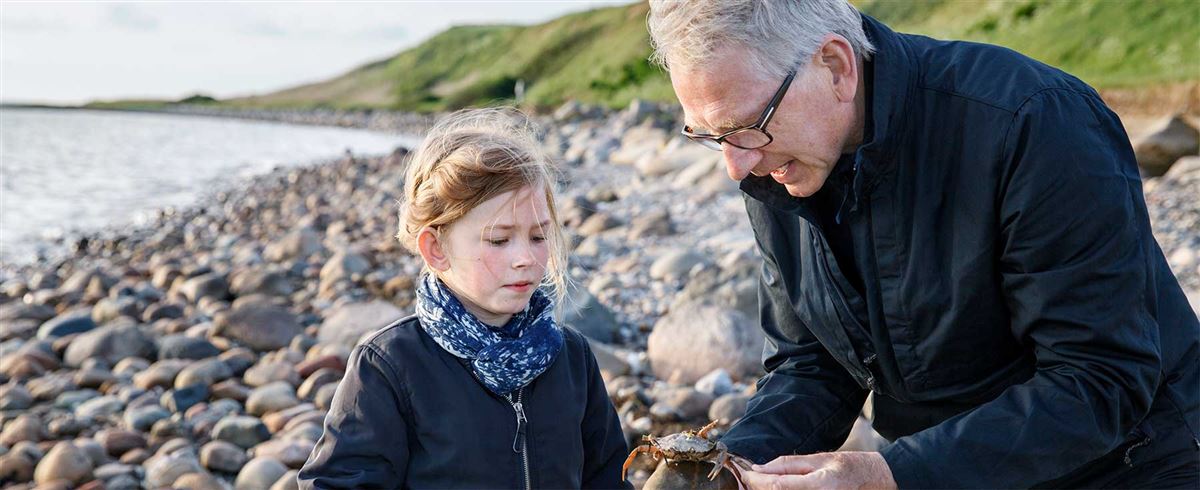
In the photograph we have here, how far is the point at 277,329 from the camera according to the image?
21.0 feet

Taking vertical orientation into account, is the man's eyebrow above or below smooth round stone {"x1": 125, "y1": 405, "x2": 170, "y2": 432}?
above

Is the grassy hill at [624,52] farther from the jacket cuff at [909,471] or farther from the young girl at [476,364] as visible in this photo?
the jacket cuff at [909,471]

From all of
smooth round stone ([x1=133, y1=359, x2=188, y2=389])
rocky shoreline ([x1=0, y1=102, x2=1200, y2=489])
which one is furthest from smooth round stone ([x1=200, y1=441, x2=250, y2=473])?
smooth round stone ([x1=133, y1=359, x2=188, y2=389])

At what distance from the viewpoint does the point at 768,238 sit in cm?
285

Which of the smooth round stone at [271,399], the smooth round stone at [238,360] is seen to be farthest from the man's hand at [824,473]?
the smooth round stone at [238,360]

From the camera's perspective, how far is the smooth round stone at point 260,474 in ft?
13.8

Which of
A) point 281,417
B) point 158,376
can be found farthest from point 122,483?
point 158,376

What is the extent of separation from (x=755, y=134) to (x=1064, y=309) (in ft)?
2.39

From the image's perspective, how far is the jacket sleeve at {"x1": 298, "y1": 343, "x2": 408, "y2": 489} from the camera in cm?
242

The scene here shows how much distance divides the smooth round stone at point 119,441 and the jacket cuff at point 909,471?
3481 millimetres

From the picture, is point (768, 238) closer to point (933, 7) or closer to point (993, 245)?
point (993, 245)

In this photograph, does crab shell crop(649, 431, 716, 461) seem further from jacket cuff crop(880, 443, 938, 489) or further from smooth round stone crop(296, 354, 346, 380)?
smooth round stone crop(296, 354, 346, 380)

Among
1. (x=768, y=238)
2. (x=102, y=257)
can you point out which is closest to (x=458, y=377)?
(x=768, y=238)

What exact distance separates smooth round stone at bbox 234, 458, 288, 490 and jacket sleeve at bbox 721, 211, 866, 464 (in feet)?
6.80
